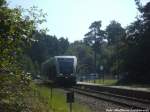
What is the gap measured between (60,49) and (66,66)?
132854mm

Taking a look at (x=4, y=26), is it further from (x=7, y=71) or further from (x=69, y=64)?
(x=69, y=64)

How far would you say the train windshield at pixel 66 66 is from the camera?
5081 centimetres

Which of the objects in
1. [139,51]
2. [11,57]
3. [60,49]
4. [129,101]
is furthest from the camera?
[60,49]

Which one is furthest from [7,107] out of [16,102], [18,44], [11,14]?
[11,14]

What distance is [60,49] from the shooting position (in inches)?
7234

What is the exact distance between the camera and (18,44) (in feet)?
43.4

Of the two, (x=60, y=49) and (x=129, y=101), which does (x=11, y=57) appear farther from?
(x=60, y=49)

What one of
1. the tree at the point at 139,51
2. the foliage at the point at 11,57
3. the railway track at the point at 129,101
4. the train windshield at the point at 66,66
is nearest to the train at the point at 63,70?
the train windshield at the point at 66,66

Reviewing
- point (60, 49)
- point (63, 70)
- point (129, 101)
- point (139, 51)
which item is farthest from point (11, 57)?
point (60, 49)

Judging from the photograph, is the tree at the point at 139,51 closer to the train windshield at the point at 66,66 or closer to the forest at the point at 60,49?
the forest at the point at 60,49

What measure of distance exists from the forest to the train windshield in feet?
11.5

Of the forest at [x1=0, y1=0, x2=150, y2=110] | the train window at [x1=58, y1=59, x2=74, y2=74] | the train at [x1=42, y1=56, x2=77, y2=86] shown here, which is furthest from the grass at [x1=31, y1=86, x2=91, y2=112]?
the train window at [x1=58, y1=59, x2=74, y2=74]

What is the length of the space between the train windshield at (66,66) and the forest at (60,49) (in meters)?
3.50

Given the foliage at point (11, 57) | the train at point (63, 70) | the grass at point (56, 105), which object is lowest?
the grass at point (56, 105)
